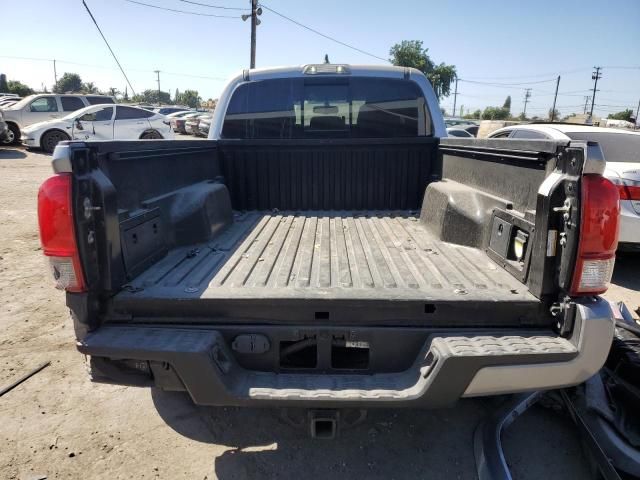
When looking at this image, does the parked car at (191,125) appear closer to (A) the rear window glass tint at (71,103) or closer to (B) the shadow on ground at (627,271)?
(A) the rear window glass tint at (71,103)

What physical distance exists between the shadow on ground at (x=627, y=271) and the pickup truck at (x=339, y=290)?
3753 millimetres

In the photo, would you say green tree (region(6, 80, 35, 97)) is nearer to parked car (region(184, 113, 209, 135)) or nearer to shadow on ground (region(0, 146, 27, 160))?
parked car (region(184, 113, 209, 135))

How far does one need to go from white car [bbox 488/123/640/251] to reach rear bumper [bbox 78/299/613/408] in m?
2.57

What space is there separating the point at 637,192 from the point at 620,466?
13.4 feet

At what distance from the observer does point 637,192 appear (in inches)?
205

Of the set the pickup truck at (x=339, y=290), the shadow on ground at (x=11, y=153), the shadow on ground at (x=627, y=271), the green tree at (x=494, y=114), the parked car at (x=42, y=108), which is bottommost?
the shadow on ground at (x=627, y=271)

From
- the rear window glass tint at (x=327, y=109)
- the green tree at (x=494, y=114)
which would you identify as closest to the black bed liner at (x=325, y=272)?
the rear window glass tint at (x=327, y=109)

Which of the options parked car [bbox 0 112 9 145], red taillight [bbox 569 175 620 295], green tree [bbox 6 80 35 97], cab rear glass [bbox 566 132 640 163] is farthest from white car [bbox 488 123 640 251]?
green tree [bbox 6 80 35 97]

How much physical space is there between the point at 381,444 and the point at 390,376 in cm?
75

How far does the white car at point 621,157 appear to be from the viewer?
17.1 ft

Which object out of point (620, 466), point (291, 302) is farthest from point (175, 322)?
point (620, 466)

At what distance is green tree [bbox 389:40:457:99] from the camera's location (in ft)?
156

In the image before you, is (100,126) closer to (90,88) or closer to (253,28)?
(253,28)

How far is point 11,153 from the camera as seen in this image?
55.2 feet
